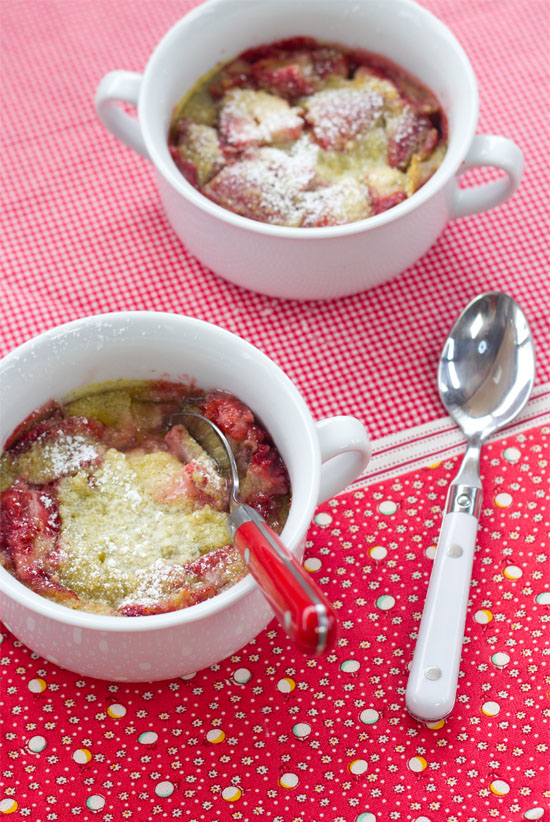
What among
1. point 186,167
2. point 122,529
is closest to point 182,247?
point 186,167

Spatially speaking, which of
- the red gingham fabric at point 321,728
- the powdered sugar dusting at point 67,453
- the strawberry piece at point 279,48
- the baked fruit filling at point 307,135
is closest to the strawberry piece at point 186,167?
the baked fruit filling at point 307,135

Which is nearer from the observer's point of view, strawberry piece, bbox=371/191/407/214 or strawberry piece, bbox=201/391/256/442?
strawberry piece, bbox=201/391/256/442

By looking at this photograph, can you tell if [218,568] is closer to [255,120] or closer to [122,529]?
[122,529]

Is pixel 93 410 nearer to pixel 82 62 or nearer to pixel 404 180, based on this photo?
pixel 404 180

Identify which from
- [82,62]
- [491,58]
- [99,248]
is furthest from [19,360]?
[491,58]

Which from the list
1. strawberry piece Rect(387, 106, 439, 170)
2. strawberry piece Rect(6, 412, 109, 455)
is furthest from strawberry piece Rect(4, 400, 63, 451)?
strawberry piece Rect(387, 106, 439, 170)

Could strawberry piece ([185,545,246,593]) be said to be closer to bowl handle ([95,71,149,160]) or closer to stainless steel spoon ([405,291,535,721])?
stainless steel spoon ([405,291,535,721])

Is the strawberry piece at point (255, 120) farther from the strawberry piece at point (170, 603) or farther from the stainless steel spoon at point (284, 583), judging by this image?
the strawberry piece at point (170, 603)
